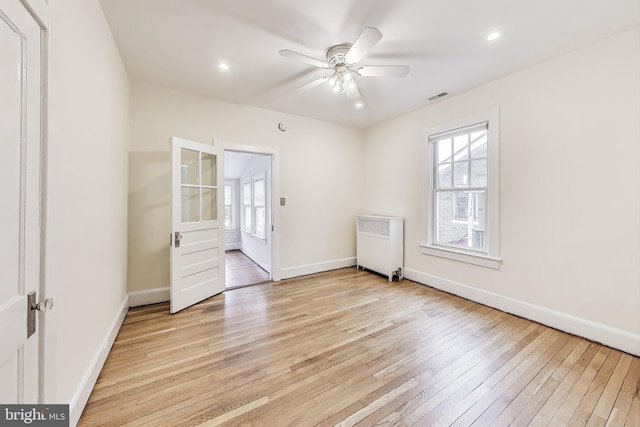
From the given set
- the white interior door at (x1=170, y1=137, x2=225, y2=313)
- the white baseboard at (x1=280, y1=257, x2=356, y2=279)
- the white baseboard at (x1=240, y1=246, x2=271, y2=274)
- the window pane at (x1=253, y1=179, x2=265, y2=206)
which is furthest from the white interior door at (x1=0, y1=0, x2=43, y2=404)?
the window pane at (x1=253, y1=179, x2=265, y2=206)

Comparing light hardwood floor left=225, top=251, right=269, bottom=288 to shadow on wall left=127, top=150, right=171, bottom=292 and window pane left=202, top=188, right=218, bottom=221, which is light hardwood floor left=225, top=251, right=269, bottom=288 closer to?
shadow on wall left=127, top=150, right=171, bottom=292

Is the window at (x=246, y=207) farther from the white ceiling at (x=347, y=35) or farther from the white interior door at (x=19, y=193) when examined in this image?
the white interior door at (x=19, y=193)

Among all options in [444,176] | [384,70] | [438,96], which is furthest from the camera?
[444,176]

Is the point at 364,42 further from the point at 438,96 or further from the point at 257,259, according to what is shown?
the point at 257,259

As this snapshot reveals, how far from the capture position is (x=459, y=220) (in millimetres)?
3492

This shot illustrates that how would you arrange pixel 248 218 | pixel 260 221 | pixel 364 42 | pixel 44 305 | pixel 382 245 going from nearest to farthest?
1. pixel 44 305
2. pixel 364 42
3. pixel 382 245
4. pixel 260 221
5. pixel 248 218

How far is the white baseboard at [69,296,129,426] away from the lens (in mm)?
1393

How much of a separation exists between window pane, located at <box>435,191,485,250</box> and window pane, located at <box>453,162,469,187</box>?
4.8 inches

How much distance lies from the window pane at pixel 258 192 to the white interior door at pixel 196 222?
81.1 inches

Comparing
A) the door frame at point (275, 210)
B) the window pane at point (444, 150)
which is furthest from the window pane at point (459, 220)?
the door frame at point (275, 210)

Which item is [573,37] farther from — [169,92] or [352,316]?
[169,92]

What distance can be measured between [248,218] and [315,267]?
A: 2.67 metres

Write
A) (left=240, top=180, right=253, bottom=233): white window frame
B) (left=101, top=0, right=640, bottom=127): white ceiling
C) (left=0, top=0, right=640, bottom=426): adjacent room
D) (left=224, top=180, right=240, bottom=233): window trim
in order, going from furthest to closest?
(left=224, top=180, right=240, bottom=233): window trim → (left=240, top=180, right=253, bottom=233): white window frame → (left=101, top=0, right=640, bottom=127): white ceiling → (left=0, top=0, right=640, bottom=426): adjacent room

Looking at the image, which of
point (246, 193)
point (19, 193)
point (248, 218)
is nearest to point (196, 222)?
point (19, 193)
